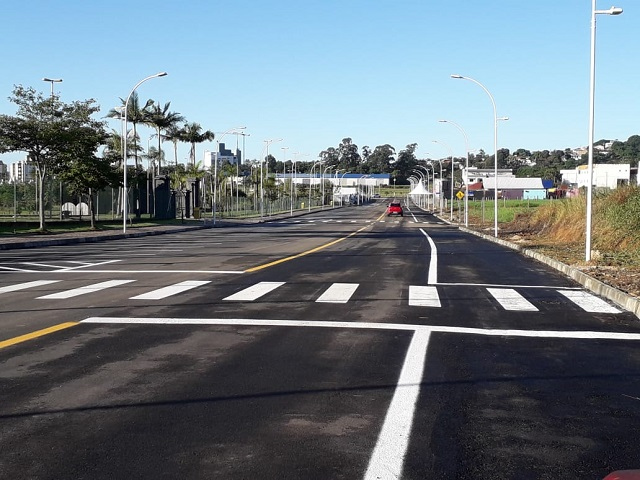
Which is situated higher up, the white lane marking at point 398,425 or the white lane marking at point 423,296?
the white lane marking at point 398,425

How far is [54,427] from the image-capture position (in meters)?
5.59

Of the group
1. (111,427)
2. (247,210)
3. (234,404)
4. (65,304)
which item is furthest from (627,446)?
(247,210)

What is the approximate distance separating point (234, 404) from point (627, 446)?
10.2 ft

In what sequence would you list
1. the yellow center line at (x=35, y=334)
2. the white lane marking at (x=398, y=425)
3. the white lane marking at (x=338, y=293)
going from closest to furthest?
the white lane marking at (x=398, y=425), the yellow center line at (x=35, y=334), the white lane marking at (x=338, y=293)

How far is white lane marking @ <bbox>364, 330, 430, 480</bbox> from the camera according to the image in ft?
15.7

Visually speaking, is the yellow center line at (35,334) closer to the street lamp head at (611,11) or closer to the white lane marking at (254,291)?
the white lane marking at (254,291)

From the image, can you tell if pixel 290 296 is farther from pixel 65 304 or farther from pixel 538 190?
pixel 538 190

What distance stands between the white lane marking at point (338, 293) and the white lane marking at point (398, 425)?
4.60m

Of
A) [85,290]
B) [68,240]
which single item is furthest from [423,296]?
[68,240]

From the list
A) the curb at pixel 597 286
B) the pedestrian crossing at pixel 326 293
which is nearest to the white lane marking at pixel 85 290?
the pedestrian crossing at pixel 326 293

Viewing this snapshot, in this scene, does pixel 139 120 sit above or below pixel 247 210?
above

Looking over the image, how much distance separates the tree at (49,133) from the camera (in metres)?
34.7

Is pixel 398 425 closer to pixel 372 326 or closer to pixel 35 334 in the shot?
pixel 372 326

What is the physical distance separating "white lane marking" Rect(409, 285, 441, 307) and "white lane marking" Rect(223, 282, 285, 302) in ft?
9.04
